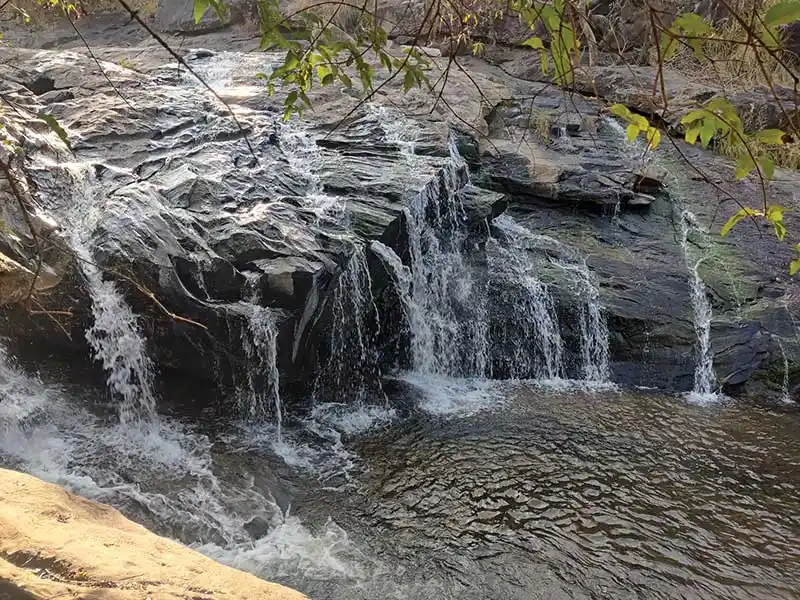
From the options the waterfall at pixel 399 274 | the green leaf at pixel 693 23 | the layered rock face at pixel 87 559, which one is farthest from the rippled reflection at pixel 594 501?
the green leaf at pixel 693 23

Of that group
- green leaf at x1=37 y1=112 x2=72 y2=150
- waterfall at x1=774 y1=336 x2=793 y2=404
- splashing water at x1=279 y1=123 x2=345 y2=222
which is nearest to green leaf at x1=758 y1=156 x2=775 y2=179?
green leaf at x1=37 y1=112 x2=72 y2=150

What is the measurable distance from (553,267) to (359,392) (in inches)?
107

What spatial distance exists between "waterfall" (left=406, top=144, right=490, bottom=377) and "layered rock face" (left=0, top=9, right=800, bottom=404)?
0.19 m

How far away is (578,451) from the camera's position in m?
5.29

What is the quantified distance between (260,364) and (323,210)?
1593mm

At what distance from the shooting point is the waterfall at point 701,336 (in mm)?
6762

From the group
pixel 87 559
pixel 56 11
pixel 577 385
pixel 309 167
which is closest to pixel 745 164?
pixel 87 559

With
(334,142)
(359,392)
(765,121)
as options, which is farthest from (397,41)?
(359,392)

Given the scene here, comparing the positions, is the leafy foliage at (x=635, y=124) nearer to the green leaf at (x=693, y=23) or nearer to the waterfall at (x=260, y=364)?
the green leaf at (x=693, y=23)

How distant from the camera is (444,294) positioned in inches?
280

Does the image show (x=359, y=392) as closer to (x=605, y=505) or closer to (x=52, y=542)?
(x=605, y=505)

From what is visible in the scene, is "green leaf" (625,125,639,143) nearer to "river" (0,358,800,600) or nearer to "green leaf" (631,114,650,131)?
"green leaf" (631,114,650,131)

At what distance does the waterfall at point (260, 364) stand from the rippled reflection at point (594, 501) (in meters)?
1.03

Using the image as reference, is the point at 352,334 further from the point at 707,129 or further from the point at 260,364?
the point at 707,129
